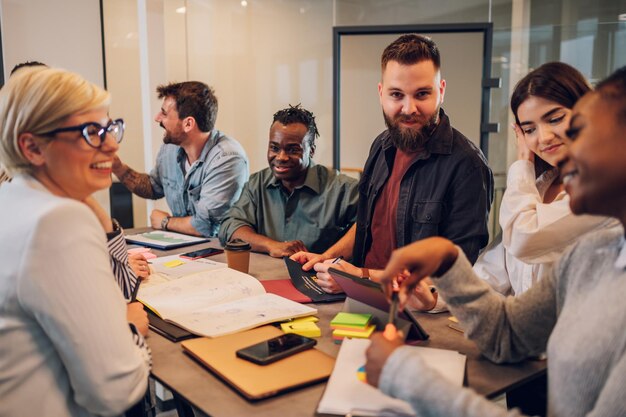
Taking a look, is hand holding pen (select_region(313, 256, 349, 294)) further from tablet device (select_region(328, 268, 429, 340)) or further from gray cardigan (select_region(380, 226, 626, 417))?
gray cardigan (select_region(380, 226, 626, 417))

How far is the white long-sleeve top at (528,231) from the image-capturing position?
5.13 ft

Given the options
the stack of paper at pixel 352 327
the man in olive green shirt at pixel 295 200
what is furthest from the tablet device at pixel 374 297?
the man in olive green shirt at pixel 295 200

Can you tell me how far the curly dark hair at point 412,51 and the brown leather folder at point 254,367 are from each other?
121 cm

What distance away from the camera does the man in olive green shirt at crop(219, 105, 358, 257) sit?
2.65 m

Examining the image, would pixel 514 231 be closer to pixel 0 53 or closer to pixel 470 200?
pixel 470 200

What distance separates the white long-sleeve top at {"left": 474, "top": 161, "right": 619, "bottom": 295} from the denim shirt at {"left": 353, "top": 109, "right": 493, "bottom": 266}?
15 centimetres

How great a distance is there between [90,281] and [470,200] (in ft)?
4.49

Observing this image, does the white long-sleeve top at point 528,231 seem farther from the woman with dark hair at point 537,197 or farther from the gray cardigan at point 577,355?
the gray cardigan at point 577,355

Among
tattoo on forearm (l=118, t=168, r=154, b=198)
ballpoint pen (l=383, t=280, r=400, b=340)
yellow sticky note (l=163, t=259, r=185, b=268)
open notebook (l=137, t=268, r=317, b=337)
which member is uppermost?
ballpoint pen (l=383, t=280, r=400, b=340)

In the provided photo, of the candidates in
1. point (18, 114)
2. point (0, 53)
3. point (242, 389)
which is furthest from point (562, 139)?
point (0, 53)

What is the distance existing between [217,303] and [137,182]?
215 centimetres

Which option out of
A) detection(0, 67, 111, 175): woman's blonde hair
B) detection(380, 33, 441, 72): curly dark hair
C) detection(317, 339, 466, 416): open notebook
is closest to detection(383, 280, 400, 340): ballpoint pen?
detection(317, 339, 466, 416): open notebook

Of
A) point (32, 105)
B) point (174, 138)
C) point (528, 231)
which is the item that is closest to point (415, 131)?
A: point (528, 231)

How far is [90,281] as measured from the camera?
1.11 metres
